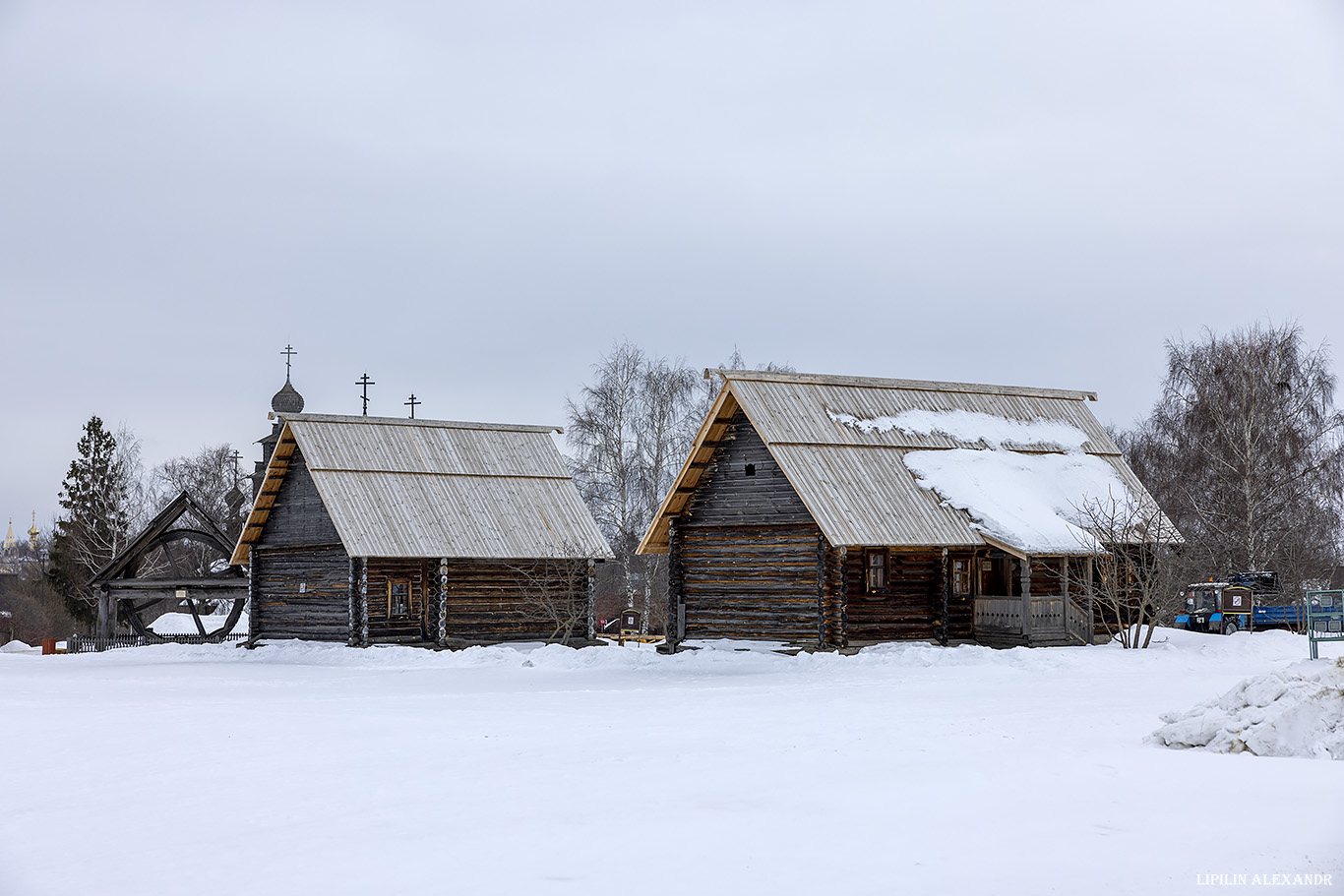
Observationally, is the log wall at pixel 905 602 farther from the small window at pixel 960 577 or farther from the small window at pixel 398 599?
the small window at pixel 398 599

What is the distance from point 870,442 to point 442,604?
1090 cm

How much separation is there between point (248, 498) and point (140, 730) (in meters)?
43.4

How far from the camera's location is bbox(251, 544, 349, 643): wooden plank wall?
1232 inches

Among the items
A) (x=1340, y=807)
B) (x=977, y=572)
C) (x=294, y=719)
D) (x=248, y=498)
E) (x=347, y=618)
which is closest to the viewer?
(x=1340, y=807)

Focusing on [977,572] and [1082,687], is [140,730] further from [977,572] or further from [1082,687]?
[977,572]

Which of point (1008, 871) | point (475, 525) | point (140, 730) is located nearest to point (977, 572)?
point (475, 525)

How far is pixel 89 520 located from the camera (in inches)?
1994

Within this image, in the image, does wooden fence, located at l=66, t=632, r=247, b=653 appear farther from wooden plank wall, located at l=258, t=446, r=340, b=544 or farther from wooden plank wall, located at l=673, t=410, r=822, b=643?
wooden plank wall, located at l=673, t=410, r=822, b=643

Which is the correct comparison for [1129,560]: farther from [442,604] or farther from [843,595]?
[442,604]

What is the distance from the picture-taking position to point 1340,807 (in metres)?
9.91

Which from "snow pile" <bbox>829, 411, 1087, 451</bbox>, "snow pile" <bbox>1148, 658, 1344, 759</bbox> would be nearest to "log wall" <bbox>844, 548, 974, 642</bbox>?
"snow pile" <bbox>829, 411, 1087, 451</bbox>

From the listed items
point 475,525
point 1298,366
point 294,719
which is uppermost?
point 1298,366

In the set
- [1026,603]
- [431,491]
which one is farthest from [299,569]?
[1026,603]

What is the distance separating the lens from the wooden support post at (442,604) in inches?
1212
